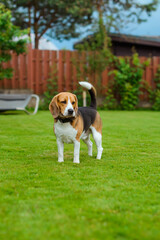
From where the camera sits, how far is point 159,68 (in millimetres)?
15117

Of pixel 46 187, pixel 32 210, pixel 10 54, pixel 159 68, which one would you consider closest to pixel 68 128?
pixel 46 187

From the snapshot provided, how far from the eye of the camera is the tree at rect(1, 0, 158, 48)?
62.6 ft

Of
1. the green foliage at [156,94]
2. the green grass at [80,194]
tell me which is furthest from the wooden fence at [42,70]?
the green grass at [80,194]

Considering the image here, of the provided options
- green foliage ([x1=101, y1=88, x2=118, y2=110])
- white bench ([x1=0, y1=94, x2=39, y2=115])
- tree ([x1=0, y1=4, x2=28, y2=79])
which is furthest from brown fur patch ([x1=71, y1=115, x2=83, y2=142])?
green foliage ([x1=101, y1=88, x2=118, y2=110])

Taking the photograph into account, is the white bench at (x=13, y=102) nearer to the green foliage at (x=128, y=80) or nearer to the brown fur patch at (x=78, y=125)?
the green foliage at (x=128, y=80)

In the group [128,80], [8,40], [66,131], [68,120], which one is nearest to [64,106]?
[68,120]

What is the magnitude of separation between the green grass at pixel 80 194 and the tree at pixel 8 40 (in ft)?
26.8

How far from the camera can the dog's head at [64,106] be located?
12.4 feet

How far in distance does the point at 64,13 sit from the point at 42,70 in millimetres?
7350

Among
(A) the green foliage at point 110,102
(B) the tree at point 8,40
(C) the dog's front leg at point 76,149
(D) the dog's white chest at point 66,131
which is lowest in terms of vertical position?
(A) the green foliage at point 110,102

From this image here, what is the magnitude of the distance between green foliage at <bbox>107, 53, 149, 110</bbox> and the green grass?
950cm

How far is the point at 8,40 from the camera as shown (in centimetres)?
1245

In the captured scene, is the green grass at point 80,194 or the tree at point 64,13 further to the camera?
the tree at point 64,13

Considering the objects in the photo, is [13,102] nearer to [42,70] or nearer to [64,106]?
[42,70]
